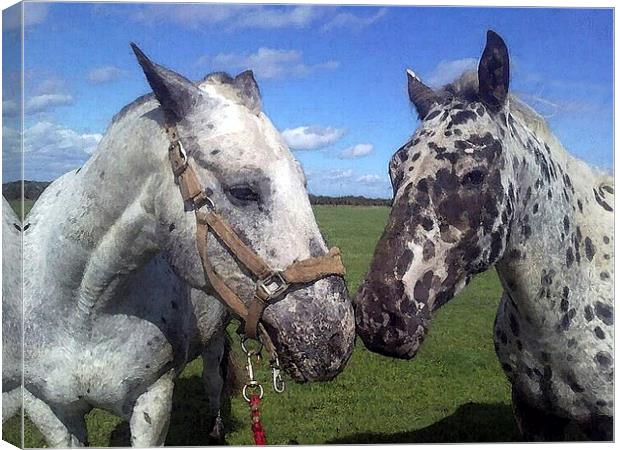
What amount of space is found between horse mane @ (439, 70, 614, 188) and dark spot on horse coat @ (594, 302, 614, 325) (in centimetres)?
53

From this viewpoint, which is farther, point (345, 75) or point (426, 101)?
point (345, 75)

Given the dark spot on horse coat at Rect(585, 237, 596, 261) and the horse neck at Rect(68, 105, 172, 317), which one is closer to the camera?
the horse neck at Rect(68, 105, 172, 317)

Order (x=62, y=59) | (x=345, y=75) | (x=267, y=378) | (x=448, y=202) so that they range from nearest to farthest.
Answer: (x=448, y=202) → (x=62, y=59) → (x=345, y=75) → (x=267, y=378)

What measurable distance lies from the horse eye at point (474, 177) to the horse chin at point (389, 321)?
46 centimetres

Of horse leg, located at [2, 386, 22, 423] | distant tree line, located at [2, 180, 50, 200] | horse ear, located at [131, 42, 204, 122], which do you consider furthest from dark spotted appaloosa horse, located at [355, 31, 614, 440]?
distant tree line, located at [2, 180, 50, 200]

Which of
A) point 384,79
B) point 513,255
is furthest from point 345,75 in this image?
point 513,255

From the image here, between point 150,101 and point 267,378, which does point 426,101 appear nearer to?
point 150,101

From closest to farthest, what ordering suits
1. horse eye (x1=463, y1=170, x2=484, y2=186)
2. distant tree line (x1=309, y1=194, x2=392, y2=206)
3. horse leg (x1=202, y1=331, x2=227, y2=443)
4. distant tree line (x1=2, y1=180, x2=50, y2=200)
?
horse eye (x1=463, y1=170, x2=484, y2=186) → distant tree line (x1=2, y1=180, x2=50, y2=200) → distant tree line (x1=309, y1=194, x2=392, y2=206) → horse leg (x1=202, y1=331, x2=227, y2=443)

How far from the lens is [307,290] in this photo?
2059 millimetres

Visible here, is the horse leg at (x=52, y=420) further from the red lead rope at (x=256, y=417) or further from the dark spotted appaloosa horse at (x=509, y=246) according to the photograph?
the dark spotted appaloosa horse at (x=509, y=246)

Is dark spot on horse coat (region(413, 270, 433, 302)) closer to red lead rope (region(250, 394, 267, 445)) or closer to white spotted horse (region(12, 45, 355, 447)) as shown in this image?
white spotted horse (region(12, 45, 355, 447))

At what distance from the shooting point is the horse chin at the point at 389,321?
2.27 m

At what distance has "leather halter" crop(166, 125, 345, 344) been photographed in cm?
204

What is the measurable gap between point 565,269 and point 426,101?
833mm
